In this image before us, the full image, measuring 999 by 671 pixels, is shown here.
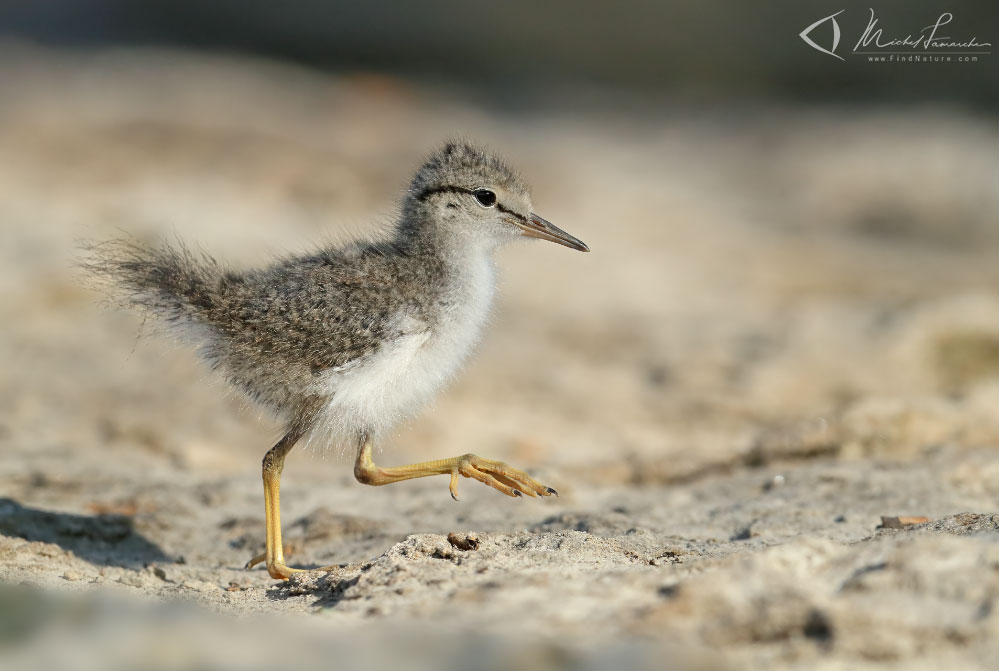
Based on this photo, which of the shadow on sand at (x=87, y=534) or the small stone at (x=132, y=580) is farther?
the shadow on sand at (x=87, y=534)

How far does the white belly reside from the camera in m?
4.24

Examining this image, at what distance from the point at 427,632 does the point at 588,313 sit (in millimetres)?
6063

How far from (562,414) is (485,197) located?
2514mm

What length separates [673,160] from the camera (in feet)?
46.2

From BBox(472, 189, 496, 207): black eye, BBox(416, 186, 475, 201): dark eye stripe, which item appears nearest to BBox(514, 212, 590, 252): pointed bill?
BBox(472, 189, 496, 207): black eye

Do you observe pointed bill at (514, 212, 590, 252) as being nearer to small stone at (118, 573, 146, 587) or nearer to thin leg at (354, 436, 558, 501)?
thin leg at (354, 436, 558, 501)

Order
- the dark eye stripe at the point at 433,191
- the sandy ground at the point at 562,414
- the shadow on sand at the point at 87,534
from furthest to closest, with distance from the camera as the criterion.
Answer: the dark eye stripe at the point at 433,191
the shadow on sand at the point at 87,534
the sandy ground at the point at 562,414

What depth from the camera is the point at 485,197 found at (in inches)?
197

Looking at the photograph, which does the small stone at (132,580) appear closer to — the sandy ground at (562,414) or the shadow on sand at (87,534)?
the sandy ground at (562,414)

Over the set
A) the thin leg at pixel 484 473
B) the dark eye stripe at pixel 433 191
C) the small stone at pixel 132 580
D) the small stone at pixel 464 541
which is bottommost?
the small stone at pixel 132 580

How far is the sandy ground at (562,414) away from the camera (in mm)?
2672

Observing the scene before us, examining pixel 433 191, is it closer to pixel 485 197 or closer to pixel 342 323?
pixel 485 197

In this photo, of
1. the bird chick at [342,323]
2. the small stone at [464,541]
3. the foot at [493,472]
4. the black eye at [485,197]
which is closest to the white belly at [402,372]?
the bird chick at [342,323]

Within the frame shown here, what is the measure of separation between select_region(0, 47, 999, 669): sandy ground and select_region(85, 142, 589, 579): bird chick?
47cm
